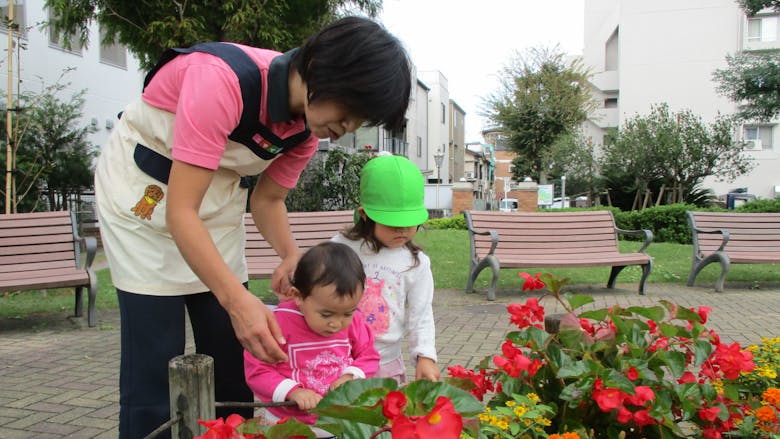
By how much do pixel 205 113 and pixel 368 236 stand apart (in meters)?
1.04

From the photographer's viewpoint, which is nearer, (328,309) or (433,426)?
(433,426)

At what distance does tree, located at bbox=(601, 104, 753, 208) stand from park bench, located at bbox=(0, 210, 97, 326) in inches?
679

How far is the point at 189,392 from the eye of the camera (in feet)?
3.72

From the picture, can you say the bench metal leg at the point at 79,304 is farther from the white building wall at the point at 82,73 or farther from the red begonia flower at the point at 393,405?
the white building wall at the point at 82,73

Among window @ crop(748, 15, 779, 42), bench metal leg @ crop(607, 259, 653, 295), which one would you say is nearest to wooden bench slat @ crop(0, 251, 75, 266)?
bench metal leg @ crop(607, 259, 653, 295)

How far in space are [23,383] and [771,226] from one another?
7.83 m

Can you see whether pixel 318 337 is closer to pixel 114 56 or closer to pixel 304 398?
pixel 304 398

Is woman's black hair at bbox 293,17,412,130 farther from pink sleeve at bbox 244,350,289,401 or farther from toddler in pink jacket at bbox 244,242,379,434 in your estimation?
pink sleeve at bbox 244,350,289,401

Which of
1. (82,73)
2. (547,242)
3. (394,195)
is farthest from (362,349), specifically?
(82,73)

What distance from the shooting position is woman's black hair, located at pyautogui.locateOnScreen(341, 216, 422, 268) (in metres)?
2.36

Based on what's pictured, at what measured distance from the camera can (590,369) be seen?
154 cm

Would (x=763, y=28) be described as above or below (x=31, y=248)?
above

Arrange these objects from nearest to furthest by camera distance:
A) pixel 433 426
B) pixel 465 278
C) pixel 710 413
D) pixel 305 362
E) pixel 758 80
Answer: pixel 433 426, pixel 710 413, pixel 305 362, pixel 465 278, pixel 758 80

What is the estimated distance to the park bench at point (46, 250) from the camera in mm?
5352
